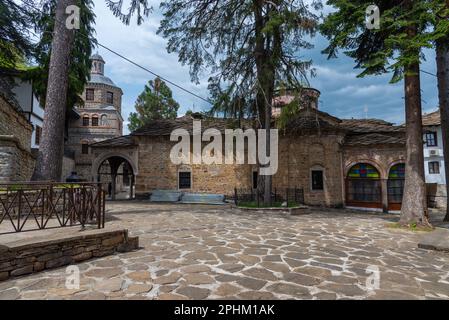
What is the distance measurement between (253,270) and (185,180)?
48.8 feet

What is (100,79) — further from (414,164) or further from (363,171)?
(414,164)

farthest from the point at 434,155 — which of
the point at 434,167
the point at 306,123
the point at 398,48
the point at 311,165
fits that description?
the point at 398,48

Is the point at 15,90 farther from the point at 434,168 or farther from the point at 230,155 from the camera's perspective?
the point at 434,168

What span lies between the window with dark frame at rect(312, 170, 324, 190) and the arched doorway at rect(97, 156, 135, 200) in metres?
12.2

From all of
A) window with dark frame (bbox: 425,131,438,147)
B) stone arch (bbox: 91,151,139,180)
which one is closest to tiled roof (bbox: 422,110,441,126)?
window with dark frame (bbox: 425,131,438,147)

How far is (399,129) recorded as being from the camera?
17.0 m

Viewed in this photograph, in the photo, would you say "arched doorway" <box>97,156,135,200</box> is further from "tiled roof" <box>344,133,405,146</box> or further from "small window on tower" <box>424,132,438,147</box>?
"small window on tower" <box>424,132,438,147</box>

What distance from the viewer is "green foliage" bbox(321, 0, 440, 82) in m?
7.08

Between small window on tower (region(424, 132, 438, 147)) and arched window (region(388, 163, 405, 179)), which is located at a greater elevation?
small window on tower (region(424, 132, 438, 147))

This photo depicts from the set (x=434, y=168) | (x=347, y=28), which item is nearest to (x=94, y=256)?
(x=347, y=28)

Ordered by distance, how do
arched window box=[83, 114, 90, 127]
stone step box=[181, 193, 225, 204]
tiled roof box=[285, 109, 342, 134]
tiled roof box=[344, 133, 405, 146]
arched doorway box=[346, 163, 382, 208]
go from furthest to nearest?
arched window box=[83, 114, 90, 127], stone step box=[181, 193, 225, 204], tiled roof box=[285, 109, 342, 134], arched doorway box=[346, 163, 382, 208], tiled roof box=[344, 133, 405, 146]

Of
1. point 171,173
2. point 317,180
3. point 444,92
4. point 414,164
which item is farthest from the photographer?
point 171,173

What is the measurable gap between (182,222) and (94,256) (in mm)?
4307

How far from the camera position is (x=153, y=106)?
96.7 ft
